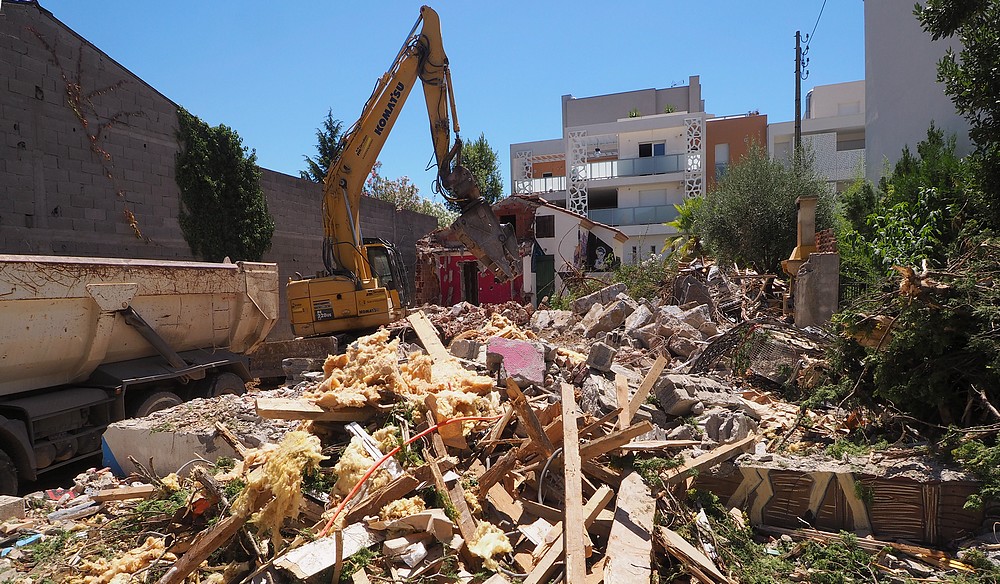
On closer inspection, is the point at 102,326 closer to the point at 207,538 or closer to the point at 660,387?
the point at 207,538

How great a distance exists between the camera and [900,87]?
1241 cm

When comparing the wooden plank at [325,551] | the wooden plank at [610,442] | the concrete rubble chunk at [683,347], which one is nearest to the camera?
the wooden plank at [325,551]

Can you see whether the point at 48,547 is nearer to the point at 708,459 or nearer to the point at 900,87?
the point at 708,459

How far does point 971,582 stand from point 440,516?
3.28 meters

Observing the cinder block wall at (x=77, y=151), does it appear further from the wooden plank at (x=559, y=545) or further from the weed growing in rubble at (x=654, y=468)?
the weed growing in rubble at (x=654, y=468)

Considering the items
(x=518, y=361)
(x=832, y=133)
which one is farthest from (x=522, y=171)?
(x=518, y=361)

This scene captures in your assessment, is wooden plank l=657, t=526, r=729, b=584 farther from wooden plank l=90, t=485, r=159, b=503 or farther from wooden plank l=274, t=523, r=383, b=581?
wooden plank l=90, t=485, r=159, b=503

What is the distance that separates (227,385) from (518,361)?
464 centimetres

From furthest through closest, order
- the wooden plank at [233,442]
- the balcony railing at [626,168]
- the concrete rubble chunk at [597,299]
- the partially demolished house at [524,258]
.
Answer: the balcony railing at [626,168]
the partially demolished house at [524,258]
the concrete rubble chunk at [597,299]
the wooden plank at [233,442]

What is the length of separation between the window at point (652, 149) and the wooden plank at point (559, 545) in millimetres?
28924

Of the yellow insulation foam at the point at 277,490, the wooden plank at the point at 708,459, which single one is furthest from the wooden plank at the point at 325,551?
the wooden plank at the point at 708,459

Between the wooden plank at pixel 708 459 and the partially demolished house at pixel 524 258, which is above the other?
the partially demolished house at pixel 524 258

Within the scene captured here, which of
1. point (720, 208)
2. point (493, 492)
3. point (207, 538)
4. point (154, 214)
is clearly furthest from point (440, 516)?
point (720, 208)

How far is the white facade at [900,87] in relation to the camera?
10719 mm
